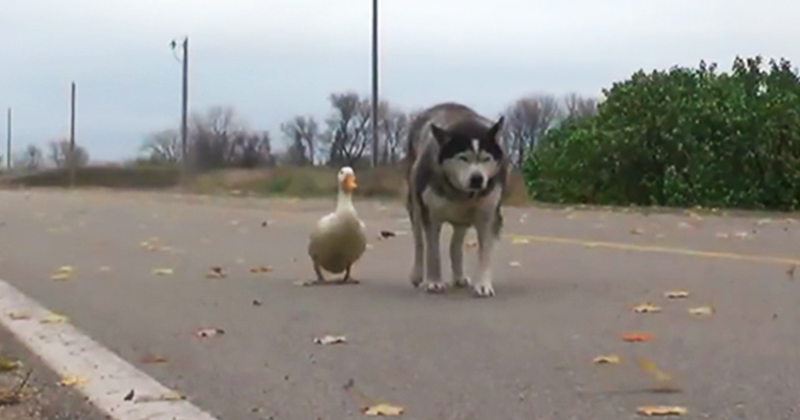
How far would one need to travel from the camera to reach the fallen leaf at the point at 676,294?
9.53 m

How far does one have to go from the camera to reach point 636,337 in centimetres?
753

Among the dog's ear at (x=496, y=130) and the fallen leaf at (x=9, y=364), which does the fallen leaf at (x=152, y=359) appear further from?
the dog's ear at (x=496, y=130)

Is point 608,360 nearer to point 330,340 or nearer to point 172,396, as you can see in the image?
point 330,340

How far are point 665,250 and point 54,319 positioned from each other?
6508mm

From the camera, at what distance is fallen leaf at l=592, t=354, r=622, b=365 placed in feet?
21.9

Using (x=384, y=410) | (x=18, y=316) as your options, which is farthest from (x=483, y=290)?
(x=384, y=410)

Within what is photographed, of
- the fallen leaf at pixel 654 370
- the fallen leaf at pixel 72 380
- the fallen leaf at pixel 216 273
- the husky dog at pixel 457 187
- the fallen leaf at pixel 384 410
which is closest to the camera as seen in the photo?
the fallen leaf at pixel 384 410

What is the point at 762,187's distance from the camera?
110 feet

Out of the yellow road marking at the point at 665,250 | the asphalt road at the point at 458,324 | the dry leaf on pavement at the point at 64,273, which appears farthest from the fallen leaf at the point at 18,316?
the yellow road marking at the point at 665,250

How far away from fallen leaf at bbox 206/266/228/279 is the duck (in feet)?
3.84

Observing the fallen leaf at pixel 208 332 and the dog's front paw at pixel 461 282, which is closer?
the fallen leaf at pixel 208 332

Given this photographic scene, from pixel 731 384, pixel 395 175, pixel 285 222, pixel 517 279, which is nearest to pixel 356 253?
pixel 517 279

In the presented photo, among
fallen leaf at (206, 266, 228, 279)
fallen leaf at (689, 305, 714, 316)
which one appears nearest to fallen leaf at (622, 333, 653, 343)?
fallen leaf at (689, 305, 714, 316)

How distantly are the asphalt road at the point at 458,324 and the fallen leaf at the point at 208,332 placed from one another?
0.17ft
